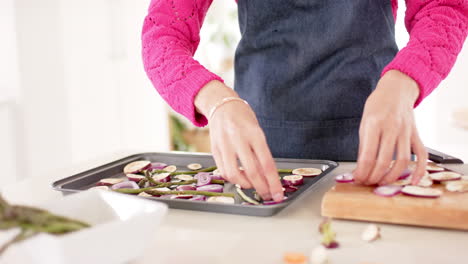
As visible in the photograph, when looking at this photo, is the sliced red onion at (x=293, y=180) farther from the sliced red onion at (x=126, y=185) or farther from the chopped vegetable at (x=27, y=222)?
the chopped vegetable at (x=27, y=222)

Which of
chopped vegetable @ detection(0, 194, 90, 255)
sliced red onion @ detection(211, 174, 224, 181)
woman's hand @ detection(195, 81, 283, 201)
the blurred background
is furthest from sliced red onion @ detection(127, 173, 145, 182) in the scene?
the blurred background

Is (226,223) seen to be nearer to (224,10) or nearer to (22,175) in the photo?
(22,175)

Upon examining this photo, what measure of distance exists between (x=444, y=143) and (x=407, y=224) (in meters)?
2.49

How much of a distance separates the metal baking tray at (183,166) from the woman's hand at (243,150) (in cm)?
4

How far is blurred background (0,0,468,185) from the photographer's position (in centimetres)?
262

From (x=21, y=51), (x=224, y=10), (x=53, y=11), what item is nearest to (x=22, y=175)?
(x=21, y=51)

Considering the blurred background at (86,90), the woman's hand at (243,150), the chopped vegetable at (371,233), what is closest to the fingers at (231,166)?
the woman's hand at (243,150)

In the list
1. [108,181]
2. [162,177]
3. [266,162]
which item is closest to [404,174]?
[266,162]

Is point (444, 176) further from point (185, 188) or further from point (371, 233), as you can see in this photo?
point (185, 188)

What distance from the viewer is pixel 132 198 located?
63cm

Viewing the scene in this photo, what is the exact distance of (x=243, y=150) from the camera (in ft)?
2.56

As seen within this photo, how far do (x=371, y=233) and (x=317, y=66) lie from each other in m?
0.63

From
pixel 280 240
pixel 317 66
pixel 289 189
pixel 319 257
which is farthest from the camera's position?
pixel 317 66

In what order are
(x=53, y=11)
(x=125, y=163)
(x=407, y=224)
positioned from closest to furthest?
(x=407, y=224), (x=125, y=163), (x=53, y=11)
